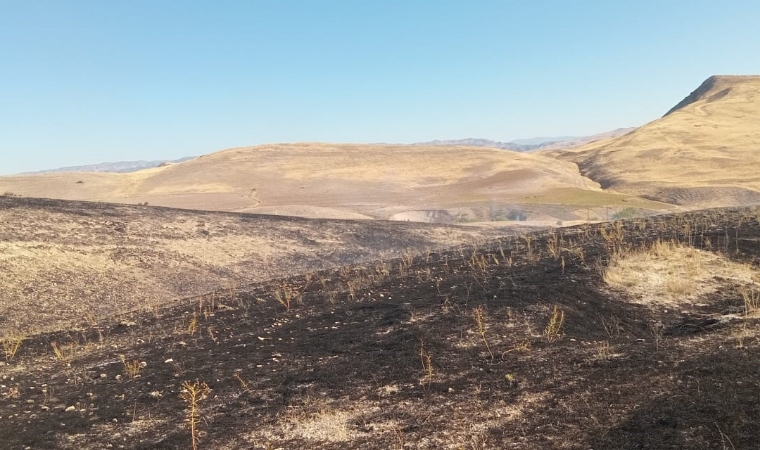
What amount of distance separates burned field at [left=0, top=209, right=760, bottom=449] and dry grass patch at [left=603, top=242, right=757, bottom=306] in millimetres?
42

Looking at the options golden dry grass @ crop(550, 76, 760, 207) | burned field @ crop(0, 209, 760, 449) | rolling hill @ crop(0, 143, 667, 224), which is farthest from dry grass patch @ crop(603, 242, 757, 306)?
golden dry grass @ crop(550, 76, 760, 207)

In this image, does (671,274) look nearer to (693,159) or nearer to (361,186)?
(361,186)

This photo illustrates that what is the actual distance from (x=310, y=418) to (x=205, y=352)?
287cm

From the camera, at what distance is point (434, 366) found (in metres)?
5.86

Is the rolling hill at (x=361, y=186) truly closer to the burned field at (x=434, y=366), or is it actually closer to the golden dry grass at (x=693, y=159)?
the golden dry grass at (x=693, y=159)

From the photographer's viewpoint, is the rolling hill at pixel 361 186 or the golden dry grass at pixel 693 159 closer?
the rolling hill at pixel 361 186

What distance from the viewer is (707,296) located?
788cm

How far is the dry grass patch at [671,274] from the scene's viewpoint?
794 centimetres

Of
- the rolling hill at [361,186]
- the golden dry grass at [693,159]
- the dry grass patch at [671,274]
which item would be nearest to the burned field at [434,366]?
the dry grass patch at [671,274]

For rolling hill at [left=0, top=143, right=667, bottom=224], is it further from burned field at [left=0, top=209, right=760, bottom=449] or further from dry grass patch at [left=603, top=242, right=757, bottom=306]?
burned field at [left=0, top=209, right=760, bottom=449]

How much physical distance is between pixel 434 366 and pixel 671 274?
5081 millimetres

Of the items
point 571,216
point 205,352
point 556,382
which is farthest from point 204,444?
point 571,216

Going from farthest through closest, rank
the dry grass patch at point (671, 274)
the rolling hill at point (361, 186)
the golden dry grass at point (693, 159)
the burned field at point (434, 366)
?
the golden dry grass at point (693, 159)
the rolling hill at point (361, 186)
the dry grass patch at point (671, 274)
the burned field at point (434, 366)

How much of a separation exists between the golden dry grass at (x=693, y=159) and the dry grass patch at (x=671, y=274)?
30.5m
